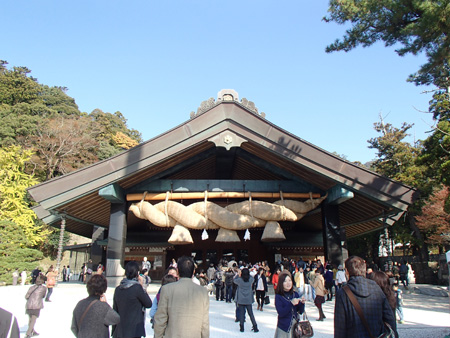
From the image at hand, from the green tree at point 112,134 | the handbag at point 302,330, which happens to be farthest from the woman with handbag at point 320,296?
the green tree at point 112,134

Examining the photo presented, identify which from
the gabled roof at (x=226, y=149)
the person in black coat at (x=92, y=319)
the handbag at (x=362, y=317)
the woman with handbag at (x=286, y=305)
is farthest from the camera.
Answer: the gabled roof at (x=226, y=149)

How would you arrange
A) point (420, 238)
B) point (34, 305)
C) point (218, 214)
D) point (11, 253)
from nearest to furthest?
point (34, 305) → point (218, 214) → point (11, 253) → point (420, 238)

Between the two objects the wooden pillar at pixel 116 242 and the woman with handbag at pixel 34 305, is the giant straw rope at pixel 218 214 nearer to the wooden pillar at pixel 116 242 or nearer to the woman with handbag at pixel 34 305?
the wooden pillar at pixel 116 242

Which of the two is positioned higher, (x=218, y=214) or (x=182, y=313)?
(x=218, y=214)

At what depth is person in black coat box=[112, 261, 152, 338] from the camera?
12.9 ft

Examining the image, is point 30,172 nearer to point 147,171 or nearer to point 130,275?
point 147,171

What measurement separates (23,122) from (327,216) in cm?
4189

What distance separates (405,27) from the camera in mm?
8578

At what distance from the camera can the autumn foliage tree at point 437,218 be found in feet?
78.6

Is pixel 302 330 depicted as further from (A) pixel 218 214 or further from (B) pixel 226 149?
(A) pixel 218 214

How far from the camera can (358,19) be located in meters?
9.62

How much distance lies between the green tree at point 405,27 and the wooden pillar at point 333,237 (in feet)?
17.3

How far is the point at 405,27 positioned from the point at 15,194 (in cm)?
3381

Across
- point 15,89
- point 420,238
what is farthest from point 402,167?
point 15,89
